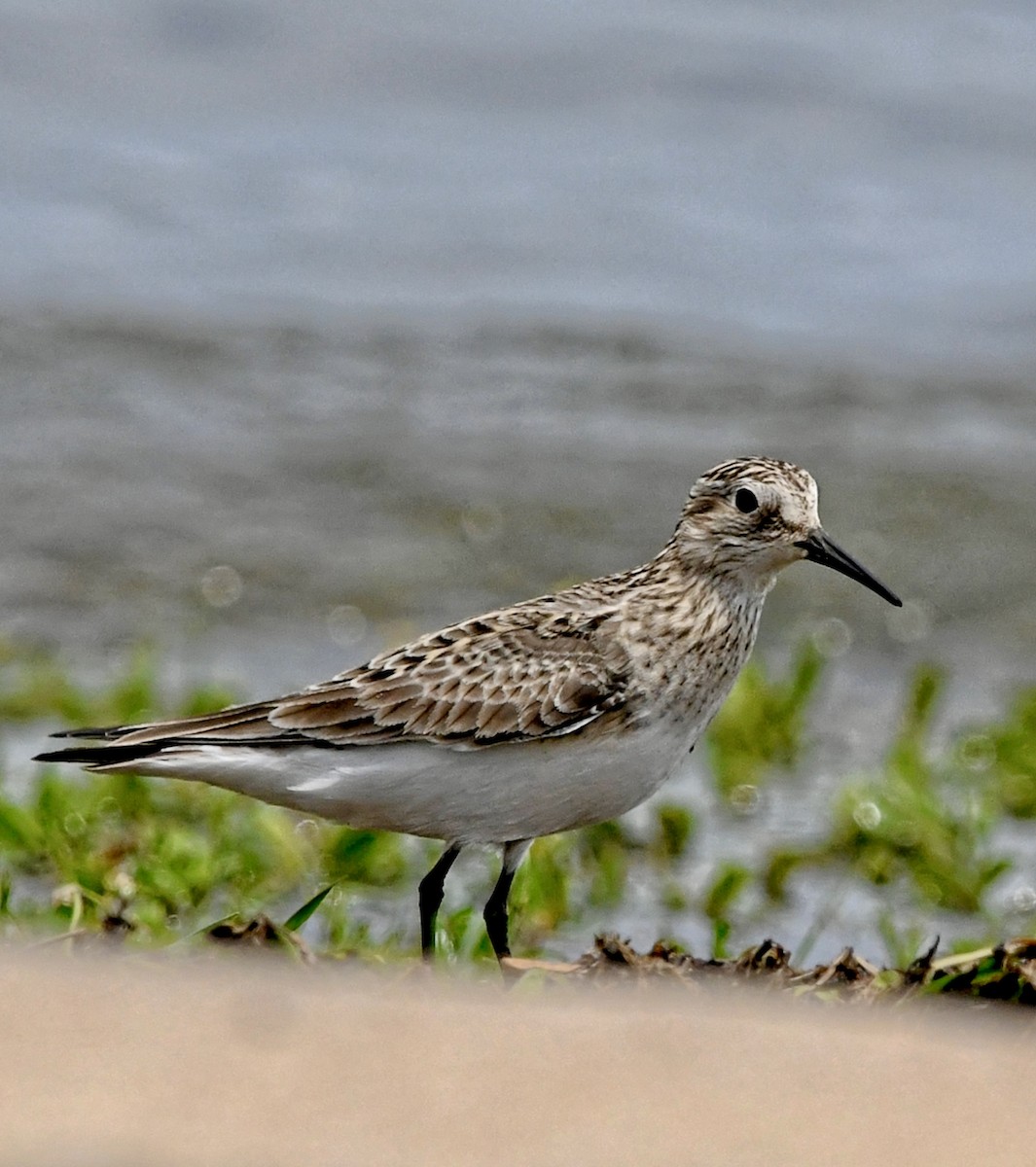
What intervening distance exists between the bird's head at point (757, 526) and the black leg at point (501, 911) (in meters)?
0.98

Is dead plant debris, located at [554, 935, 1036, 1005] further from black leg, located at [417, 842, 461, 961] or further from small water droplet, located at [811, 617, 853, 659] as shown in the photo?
small water droplet, located at [811, 617, 853, 659]

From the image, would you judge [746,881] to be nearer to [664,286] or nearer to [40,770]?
[40,770]

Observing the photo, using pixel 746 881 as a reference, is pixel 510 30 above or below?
above

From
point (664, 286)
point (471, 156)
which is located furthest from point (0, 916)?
point (471, 156)

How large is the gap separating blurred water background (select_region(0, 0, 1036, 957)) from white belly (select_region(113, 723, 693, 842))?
202 cm

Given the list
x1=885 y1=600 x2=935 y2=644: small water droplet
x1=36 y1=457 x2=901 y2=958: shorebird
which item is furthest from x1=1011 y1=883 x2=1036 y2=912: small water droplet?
x1=885 y1=600 x2=935 y2=644: small water droplet

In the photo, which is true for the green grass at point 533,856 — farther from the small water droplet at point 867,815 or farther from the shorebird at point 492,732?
the shorebird at point 492,732

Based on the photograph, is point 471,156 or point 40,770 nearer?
point 40,770

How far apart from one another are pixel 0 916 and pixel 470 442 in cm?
804

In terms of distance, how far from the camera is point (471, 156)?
18297 millimetres

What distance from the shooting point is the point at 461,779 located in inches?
232

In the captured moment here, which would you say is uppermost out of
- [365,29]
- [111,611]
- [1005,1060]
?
[365,29]

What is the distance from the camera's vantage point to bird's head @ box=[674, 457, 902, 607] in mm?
6301

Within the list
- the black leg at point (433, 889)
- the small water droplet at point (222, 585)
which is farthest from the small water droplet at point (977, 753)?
the small water droplet at point (222, 585)
